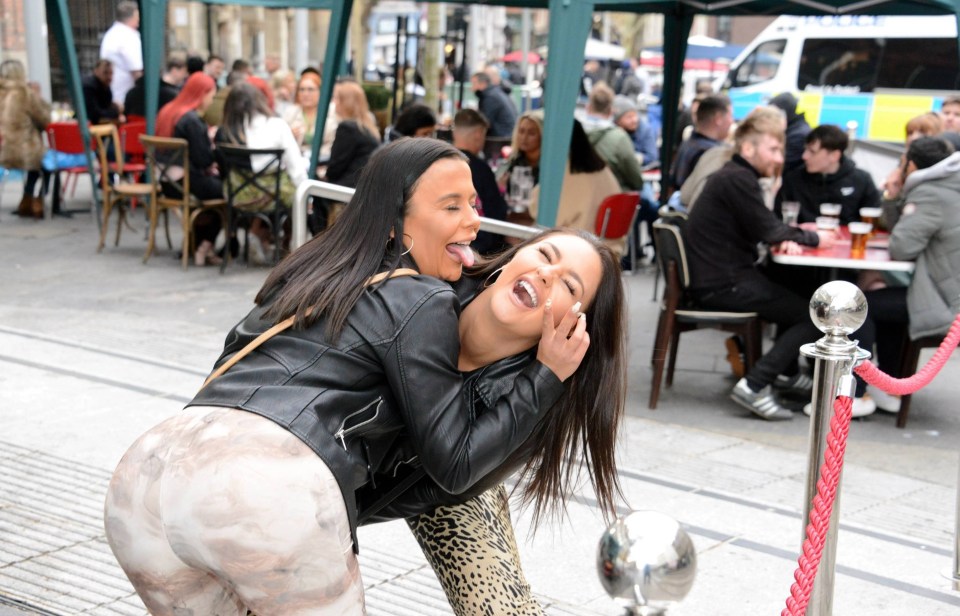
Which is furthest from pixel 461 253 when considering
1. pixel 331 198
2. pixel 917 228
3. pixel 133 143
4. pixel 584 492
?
pixel 133 143

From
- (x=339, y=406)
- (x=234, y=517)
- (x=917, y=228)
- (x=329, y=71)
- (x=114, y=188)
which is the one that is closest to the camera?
(x=234, y=517)

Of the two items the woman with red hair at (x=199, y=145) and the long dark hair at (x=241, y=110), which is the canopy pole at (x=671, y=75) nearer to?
the long dark hair at (x=241, y=110)

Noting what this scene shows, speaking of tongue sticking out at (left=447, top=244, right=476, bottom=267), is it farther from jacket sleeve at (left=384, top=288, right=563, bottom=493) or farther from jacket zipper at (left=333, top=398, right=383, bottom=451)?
jacket zipper at (left=333, top=398, right=383, bottom=451)

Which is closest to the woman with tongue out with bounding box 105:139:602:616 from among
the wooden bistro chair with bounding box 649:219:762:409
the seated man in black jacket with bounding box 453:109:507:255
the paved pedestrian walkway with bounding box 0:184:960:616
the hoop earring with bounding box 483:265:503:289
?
the hoop earring with bounding box 483:265:503:289

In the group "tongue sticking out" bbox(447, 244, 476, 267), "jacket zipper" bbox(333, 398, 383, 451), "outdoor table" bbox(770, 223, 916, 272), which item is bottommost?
"outdoor table" bbox(770, 223, 916, 272)

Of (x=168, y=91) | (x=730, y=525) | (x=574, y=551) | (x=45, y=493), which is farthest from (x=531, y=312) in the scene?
(x=168, y=91)

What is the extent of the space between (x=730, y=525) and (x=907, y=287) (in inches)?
112

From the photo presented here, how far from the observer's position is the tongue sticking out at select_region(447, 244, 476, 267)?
91.4 inches

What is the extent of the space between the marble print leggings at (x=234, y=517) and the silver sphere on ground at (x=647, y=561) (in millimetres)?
668

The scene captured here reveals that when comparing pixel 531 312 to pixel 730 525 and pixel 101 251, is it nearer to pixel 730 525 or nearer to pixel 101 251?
pixel 730 525

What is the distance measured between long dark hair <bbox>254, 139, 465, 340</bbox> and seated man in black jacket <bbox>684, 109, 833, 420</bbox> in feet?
14.3

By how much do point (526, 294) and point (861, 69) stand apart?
14.8m

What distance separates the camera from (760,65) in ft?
56.7

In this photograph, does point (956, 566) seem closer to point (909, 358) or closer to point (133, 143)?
point (909, 358)
